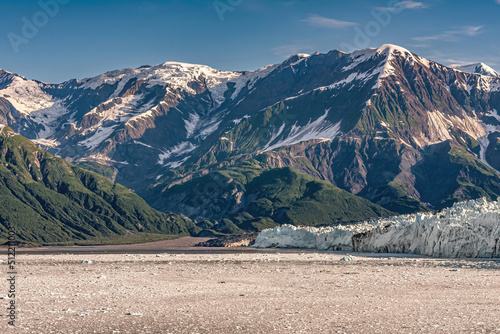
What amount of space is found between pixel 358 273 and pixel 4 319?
55012mm

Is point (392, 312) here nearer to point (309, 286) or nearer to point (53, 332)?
point (309, 286)

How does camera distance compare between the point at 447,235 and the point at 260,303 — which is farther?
the point at 447,235

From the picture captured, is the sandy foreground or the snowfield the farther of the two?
the snowfield

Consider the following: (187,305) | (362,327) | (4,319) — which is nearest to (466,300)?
(362,327)

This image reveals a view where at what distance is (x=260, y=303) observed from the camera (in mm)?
57281

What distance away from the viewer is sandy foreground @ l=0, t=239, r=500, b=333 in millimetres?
45906

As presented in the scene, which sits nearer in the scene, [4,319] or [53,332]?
[53,332]

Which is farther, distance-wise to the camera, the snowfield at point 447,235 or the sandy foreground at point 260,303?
the snowfield at point 447,235

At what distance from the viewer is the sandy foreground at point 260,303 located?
45.9m

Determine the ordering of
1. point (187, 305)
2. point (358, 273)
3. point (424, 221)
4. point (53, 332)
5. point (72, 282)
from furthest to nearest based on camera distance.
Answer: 1. point (424, 221)
2. point (358, 273)
3. point (72, 282)
4. point (187, 305)
5. point (53, 332)

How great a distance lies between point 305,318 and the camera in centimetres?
4906

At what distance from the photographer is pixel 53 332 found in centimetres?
4375

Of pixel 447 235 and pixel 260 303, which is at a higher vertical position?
pixel 447 235

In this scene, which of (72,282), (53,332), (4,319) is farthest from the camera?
(72,282)
